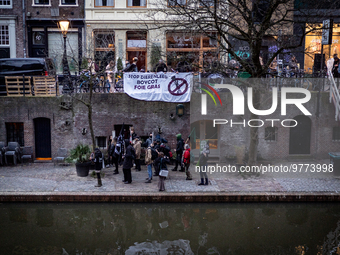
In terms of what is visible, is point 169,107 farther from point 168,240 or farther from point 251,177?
point 168,240

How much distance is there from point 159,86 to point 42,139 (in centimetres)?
653

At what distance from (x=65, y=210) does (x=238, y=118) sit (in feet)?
32.4

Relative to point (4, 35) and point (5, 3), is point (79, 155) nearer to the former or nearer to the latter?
point (4, 35)

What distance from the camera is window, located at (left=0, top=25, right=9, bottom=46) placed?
76.8ft

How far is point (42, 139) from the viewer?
17.6 meters

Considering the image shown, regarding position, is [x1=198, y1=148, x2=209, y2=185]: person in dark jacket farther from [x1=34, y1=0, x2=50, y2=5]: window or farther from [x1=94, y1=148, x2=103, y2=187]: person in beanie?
[x1=34, y1=0, x2=50, y2=5]: window

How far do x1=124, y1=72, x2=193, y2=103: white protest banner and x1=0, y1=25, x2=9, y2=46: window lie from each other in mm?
11365

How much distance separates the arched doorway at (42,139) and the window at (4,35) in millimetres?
9199

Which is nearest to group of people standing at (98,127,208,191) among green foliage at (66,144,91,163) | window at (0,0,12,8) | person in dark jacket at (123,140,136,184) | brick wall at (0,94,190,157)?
person in dark jacket at (123,140,136,184)

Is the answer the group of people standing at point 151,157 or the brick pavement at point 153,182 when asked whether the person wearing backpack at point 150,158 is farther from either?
the brick pavement at point 153,182

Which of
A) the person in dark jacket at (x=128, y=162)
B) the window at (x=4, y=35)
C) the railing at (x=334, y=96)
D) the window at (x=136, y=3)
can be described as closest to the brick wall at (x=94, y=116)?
the person in dark jacket at (x=128, y=162)

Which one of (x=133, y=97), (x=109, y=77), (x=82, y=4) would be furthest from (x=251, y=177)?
(x=82, y=4)

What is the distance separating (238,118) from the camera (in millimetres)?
17766

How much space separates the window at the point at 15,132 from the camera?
1755 centimetres
